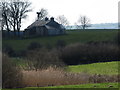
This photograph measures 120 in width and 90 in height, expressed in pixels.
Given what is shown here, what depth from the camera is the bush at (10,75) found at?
14153 millimetres

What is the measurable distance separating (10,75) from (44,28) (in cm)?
5056

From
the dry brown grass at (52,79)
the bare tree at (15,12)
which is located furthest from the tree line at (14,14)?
the dry brown grass at (52,79)

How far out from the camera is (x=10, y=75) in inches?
568

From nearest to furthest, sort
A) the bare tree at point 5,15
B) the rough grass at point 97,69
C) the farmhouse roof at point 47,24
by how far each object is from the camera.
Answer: the rough grass at point 97,69, the bare tree at point 5,15, the farmhouse roof at point 47,24

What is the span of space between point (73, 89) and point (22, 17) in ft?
160

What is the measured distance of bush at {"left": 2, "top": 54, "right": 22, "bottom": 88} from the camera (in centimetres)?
1415

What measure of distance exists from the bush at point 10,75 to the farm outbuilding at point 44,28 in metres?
45.5

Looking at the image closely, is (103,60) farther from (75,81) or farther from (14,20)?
(75,81)

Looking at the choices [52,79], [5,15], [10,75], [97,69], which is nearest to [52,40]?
[5,15]

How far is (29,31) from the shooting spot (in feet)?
206

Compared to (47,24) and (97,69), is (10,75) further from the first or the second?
(47,24)

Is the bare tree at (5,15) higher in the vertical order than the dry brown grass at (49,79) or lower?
higher

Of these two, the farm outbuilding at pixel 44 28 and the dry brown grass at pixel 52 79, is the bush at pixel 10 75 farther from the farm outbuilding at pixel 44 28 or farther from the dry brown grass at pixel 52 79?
the farm outbuilding at pixel 44 28

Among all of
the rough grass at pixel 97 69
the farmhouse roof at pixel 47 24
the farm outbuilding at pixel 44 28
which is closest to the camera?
the rough grass at pixel 97 69
